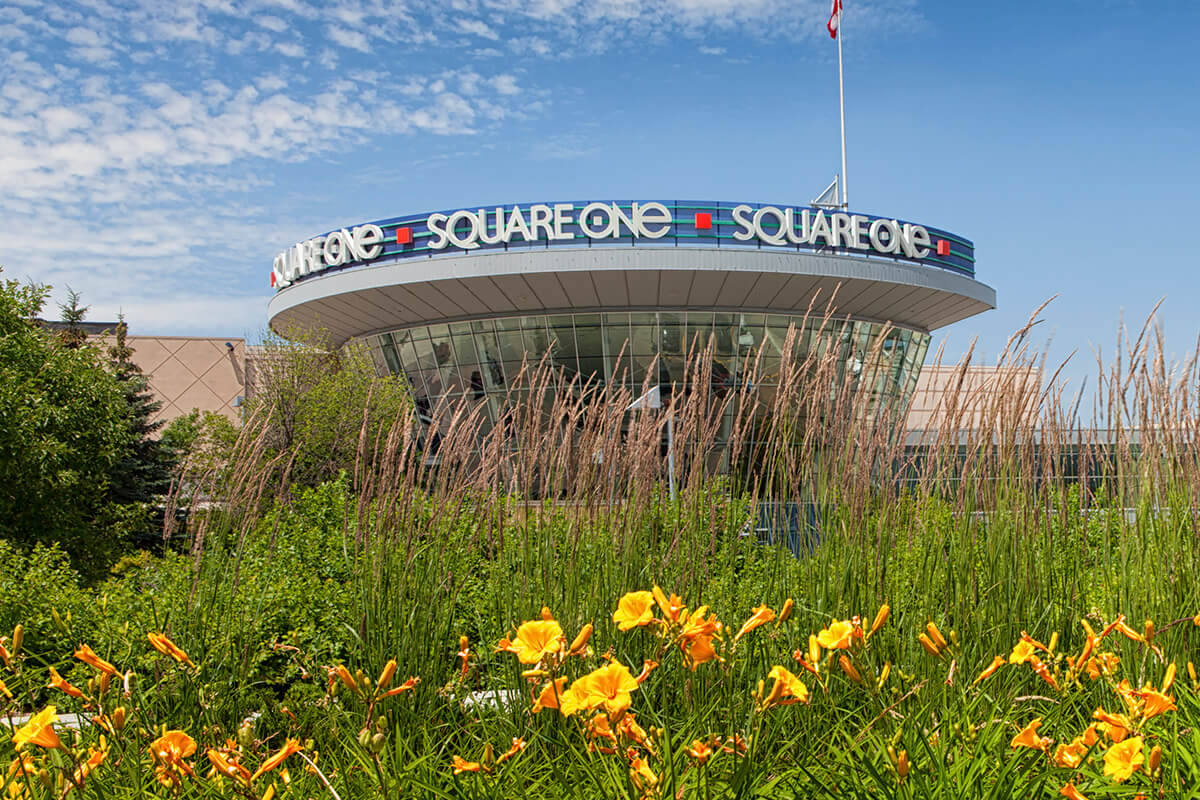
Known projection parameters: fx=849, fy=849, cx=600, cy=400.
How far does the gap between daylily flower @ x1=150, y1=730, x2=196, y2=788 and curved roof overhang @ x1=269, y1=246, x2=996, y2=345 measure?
19.9 meters

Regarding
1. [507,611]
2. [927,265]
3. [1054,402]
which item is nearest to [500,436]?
[507,611]

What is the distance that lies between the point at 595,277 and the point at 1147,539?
19.0m

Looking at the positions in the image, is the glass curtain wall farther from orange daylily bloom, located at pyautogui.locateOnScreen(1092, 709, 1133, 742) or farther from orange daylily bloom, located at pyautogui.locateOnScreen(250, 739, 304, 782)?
orange daylily bloom, located at pyautogui.locateOnScreen(250, 739, 304, 782)

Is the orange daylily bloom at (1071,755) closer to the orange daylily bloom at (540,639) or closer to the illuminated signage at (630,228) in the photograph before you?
the orange daylily bloom at (540,639)

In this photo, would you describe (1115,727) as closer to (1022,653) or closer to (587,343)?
(1022,653)

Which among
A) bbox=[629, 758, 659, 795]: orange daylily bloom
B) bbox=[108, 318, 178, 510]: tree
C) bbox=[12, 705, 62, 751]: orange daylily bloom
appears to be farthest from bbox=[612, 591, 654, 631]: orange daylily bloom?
bbox=[108, 318, 178, 510]: tree

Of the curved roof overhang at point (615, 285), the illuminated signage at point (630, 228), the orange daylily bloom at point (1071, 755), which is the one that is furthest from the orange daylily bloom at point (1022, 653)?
the illuminated signage at point (630, 228)

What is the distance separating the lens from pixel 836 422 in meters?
3.51

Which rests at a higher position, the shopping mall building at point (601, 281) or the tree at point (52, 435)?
the shopping mall building at point (601, 281)

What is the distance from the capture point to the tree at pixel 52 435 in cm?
1244

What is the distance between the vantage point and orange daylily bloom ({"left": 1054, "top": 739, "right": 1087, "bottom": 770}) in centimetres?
178

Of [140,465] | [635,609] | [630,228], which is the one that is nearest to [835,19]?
[630,228]

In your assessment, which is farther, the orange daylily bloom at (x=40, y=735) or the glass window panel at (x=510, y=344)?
the glass window panel at (x=510, y=344)

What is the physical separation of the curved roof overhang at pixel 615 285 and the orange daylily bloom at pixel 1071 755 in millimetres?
19331
